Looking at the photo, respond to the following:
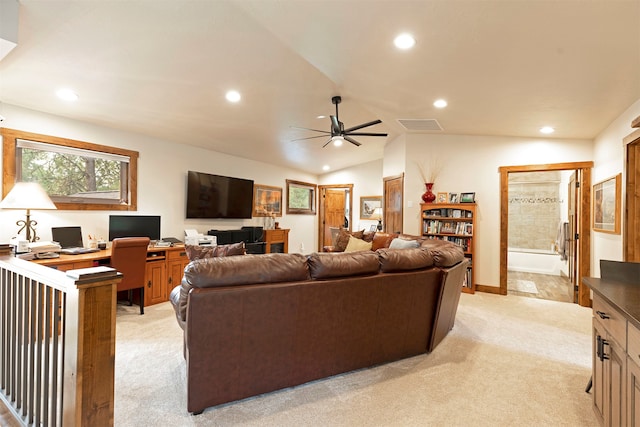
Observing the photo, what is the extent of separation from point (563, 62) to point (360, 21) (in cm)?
168

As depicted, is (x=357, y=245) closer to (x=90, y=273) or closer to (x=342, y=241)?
(x=342, y=241)

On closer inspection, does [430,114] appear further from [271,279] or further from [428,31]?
[271,279]

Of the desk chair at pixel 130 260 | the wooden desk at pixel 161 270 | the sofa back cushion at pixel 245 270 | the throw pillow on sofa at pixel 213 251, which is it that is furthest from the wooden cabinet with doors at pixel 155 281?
the sofa back cushion at pixel 245 270

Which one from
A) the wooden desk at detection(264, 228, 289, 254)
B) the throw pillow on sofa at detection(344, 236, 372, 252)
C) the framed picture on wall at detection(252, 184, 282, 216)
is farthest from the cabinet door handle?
the framed picture on wall at detection(252, 184, 282, 216)

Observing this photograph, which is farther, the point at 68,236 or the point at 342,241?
the point at 342,241

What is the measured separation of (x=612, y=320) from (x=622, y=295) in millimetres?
145

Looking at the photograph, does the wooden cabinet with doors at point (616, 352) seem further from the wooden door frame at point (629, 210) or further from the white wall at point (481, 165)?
the white wall at point (481, 165)

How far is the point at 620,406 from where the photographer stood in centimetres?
141

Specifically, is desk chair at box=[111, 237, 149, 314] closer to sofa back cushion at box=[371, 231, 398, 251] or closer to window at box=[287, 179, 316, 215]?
sofa back cushion at box=[371, 231, 398, 251]

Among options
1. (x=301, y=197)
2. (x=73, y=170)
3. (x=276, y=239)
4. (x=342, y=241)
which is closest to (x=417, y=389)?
(x=342, y=241)

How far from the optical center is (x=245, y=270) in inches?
73.5

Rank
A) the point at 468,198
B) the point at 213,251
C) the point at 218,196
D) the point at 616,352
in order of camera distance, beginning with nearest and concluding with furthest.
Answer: the point at 616,352 < the point at 213,251 < the point at 468,198 < the point at 218,196

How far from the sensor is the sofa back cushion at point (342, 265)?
2.08 meters

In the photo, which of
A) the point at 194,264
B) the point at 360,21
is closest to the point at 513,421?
the point at 194,264
